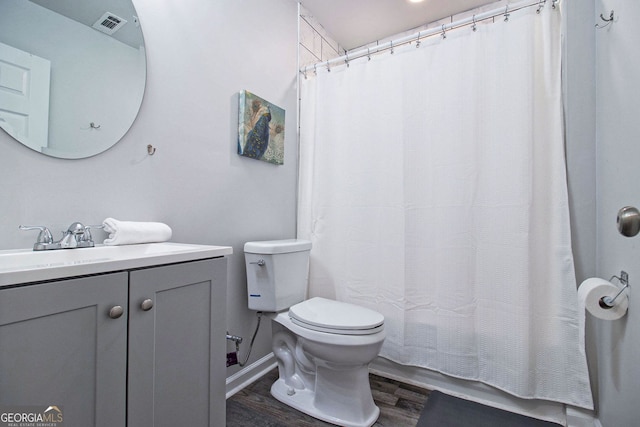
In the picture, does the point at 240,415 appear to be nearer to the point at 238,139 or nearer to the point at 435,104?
the point at 238,139

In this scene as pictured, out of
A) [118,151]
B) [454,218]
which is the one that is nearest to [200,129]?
[118,151]

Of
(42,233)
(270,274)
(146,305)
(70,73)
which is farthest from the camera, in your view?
(270,274)

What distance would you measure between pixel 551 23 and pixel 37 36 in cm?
207

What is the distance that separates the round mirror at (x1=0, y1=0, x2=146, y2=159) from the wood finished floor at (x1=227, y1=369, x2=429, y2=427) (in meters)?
1.31

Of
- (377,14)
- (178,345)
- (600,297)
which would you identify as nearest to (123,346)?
(178,345)

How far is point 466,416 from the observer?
143 cm

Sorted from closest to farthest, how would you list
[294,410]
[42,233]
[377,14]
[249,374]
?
[42,233], [294,410], [249,374], [377,14]

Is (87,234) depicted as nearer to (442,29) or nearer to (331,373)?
(331,373)

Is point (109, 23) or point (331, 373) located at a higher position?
point (109, 23)

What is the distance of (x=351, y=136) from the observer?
1893mm

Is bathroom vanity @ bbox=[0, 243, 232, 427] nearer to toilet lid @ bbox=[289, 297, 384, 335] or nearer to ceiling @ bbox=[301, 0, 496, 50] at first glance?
toilet lid @ bbox=[289, 297, 384, 335]

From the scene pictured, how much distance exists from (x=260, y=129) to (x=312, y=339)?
46.1 inches

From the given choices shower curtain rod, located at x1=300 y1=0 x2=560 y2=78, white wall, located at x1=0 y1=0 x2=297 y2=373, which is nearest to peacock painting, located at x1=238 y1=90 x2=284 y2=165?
white wall, located at x1=0 y1=0 x2=297 y2=373

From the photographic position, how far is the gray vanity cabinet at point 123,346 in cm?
58
